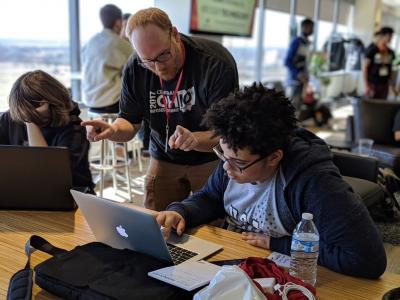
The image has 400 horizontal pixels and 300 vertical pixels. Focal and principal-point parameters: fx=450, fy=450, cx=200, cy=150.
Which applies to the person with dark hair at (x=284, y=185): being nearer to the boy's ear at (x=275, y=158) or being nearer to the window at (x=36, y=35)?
the boy's ear at (x=275, y=158)

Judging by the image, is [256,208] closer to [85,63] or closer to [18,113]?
[18,113]

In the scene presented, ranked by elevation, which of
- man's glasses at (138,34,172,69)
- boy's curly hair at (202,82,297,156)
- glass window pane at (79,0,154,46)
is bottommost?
boy's curly hair at (202,82,297,156)

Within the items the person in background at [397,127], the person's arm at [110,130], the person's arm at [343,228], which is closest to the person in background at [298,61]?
the person in background at [397,127]

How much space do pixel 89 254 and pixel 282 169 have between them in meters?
0.57

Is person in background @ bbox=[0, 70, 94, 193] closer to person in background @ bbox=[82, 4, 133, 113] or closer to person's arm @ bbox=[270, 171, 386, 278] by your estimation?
person's arm @ bbox=[270, 171, 386, 278]

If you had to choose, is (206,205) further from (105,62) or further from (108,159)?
(108,159)

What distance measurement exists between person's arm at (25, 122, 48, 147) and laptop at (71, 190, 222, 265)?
70 cm

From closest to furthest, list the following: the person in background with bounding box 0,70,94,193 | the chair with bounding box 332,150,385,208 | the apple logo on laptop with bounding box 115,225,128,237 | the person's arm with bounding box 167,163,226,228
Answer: the apple logo on laptop with bounding box 115,225,128,237 < the person's arm with bounding box 167,163,226,228 < the person in background with bounding box 0,70,94,193 < the chair with bounding box 332,150,385,208

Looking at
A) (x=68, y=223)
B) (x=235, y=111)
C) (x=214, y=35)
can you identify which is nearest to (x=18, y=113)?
(x=68, y=223)

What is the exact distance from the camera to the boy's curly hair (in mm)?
1184

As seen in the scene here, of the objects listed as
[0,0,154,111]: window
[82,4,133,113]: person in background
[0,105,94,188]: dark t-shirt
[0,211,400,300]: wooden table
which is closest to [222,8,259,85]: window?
[0,0,154,111]: window

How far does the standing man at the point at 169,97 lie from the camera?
1.66 metres

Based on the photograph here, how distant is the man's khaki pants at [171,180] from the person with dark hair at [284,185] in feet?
2.06

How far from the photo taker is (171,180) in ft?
6.75
